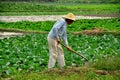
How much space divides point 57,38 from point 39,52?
3352 millimetres

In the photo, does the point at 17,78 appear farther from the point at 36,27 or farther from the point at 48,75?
the point at 36,27

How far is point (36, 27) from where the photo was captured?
2598cm

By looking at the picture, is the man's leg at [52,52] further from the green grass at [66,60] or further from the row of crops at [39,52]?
the row of crops at [39,52]

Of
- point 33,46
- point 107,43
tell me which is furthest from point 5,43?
point 107,43

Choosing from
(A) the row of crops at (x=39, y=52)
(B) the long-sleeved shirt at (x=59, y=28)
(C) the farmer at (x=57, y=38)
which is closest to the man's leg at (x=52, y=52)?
(C) the farmer at (x=57, y=38)

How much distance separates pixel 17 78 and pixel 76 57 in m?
4.74

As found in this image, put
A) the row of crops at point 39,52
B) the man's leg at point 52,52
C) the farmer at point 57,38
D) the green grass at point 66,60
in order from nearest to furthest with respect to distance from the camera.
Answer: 1. the green grass at point 66,60
2. the farmer at point 57,38
3. the man's leg at point 52,52
4. the row of crops at point 39,52

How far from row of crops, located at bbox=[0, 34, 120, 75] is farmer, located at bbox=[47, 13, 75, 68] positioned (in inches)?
21.6

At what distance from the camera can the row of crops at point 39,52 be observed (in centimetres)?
1174

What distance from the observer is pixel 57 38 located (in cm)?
1099

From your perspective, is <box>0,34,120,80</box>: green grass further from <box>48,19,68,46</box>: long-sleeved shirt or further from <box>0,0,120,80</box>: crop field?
<box>48,19,68,46</box>: long-sleeved shirt

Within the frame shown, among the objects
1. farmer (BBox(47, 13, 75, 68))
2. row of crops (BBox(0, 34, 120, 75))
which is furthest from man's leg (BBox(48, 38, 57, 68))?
row of crops (BBox(0, 34, 120, 75))

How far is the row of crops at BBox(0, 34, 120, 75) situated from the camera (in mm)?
11742

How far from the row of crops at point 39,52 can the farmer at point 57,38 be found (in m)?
0.55
